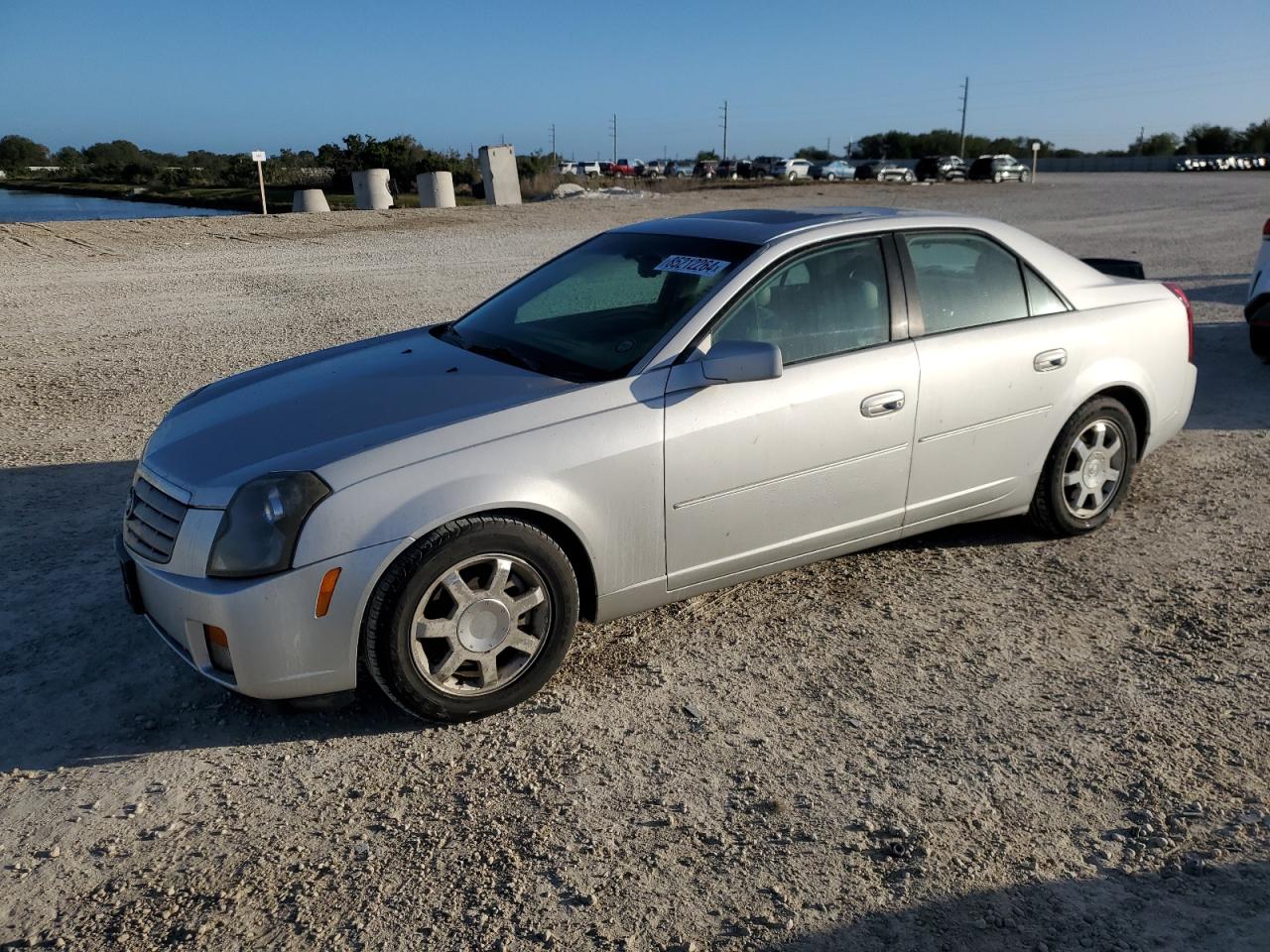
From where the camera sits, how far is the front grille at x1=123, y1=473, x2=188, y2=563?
3.40 meters

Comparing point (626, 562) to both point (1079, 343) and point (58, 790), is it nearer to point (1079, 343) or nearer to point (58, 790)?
point (58, 790)

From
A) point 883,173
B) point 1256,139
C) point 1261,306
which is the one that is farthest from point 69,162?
point 1256,139

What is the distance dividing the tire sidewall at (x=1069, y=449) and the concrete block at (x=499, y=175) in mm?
24738

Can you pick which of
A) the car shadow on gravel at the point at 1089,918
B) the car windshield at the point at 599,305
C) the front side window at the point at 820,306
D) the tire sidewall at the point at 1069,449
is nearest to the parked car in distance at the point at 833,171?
the tire sidewall at the point at 1069,449

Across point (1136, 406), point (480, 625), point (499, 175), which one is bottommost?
point (480, 625)

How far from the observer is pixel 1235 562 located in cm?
484

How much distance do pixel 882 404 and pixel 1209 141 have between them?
9141 centimetres

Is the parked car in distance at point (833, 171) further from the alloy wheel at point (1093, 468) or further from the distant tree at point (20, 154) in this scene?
the alloy wheel at point (1093, 468)

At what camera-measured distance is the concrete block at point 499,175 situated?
27781mm

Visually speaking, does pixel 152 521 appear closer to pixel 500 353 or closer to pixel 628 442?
pixel 500 353

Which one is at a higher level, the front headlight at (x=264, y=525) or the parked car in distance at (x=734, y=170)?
the parked car in distance at (x=734, y=170)

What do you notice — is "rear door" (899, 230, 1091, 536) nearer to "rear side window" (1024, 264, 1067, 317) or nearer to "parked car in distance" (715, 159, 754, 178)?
"rear side window" (1024, 264, 1067, 317)

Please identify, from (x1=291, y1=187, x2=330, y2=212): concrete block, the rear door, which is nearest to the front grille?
the rear door

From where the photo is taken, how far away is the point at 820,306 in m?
4.25
